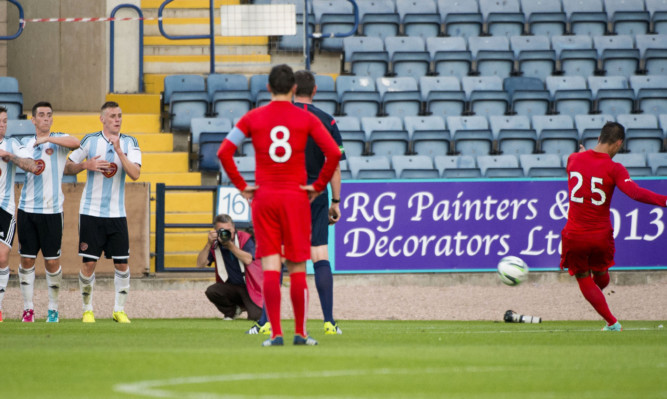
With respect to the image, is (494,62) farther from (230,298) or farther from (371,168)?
(230,298)

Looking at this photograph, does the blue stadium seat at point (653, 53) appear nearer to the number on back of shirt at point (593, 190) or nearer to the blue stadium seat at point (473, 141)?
the blue stadium seat at point (473, 141)

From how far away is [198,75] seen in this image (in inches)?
785

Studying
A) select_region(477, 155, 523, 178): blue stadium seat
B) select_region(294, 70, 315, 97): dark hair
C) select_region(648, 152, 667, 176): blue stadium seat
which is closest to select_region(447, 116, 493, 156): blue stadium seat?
select_region(477, 155, 523, 178): blue stadium seat

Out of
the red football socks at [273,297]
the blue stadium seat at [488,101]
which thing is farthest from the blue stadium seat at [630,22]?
the red football socks at [273,297]

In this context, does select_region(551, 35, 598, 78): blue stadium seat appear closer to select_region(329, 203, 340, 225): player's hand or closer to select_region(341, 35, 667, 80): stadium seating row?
select_region(341, 35, 667, 80): stadium seating row

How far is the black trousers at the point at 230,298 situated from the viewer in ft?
42.1

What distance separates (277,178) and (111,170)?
15.1ft

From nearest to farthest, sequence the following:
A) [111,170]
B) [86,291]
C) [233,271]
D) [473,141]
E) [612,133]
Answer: [612,133], [111,170], [86,291], [233,271], [473,141]

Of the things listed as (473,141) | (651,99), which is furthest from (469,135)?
(651,99)

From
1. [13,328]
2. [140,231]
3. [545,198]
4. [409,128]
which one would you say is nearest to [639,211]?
[545,198]

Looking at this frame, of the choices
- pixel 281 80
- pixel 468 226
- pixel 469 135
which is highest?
pixel 281 80

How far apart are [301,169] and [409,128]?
11.4 m

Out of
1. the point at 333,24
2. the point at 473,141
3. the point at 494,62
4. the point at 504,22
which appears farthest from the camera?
the point at 504,22

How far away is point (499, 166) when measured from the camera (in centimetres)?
1792
